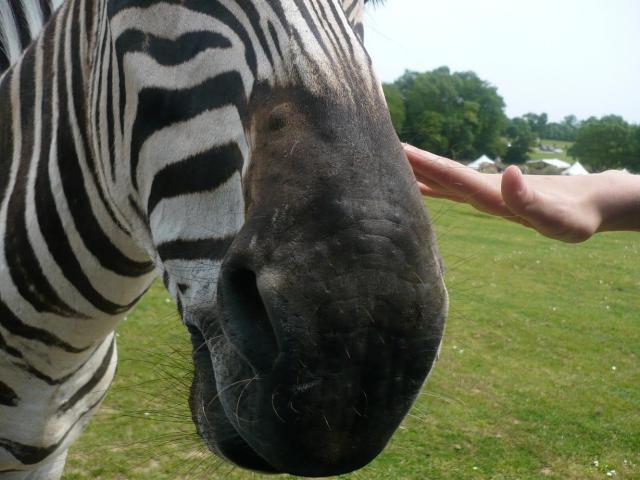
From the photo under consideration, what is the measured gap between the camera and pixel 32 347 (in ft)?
7.50

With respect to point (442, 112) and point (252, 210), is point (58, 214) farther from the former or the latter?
point (442, 112)

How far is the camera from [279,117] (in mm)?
1271

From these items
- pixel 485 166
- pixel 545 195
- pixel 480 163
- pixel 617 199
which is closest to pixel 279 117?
pixel 545 195

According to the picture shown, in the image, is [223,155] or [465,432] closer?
[223,155]

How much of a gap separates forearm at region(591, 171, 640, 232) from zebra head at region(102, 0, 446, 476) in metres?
1.61

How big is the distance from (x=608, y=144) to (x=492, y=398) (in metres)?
79.2

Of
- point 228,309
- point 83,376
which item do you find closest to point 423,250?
point 228,309

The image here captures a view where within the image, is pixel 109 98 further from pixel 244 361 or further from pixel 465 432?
pixel 465 432

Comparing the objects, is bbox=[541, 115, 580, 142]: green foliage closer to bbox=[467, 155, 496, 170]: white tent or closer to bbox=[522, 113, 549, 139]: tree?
bbox=[522, 113, 549, 139]: tree

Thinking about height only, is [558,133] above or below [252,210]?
above

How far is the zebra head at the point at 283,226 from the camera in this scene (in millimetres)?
1130

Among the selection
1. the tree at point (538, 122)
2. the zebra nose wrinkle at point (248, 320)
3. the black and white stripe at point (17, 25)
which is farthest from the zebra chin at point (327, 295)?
the tree at point (538, 122)

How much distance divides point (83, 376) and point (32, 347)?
1.29 ft

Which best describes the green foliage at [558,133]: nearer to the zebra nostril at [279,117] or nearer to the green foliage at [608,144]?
the green foliage at [608,144]
